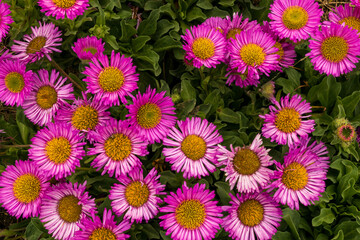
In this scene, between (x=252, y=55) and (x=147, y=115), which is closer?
(x=147, y=115)

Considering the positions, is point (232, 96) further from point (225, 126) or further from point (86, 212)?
point (86, 212)

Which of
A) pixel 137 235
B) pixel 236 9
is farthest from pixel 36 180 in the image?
pixel 236 9

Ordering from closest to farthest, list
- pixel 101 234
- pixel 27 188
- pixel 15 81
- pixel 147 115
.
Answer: pixel 101 234, pixel 147 115, pixel 27 188, pixel 15 81

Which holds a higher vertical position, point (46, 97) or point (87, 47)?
point (87, 47)

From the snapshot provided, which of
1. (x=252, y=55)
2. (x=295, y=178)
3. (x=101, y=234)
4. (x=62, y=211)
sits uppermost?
(x=252, y=55)

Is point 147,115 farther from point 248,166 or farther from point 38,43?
point 38,43

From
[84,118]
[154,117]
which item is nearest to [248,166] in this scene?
[154,117]

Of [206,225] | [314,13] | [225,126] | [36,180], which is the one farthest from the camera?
[225,126]

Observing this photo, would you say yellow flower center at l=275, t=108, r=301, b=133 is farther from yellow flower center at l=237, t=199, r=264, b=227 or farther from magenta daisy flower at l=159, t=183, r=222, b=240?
magenta daisy flower at l=159, t=183, r=222, b=240
